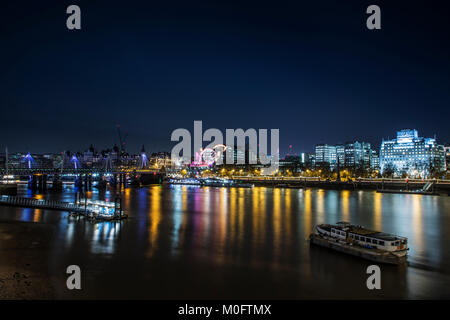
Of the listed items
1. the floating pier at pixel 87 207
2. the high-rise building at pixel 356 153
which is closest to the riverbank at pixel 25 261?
the floating pier at pixel 87 207

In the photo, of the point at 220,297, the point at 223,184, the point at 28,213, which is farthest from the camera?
the point at 223,184

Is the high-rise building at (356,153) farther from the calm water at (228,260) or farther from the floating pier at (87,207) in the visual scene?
the floating pier at (87,207)

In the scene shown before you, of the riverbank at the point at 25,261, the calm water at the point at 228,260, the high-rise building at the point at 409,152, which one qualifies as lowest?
the calm water at the point at 228,260

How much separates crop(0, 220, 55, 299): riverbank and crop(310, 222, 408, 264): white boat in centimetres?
1122

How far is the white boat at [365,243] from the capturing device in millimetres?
12273

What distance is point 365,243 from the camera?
13.1 meters

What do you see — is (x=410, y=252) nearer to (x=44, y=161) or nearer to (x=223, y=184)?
(x=223, y=184)

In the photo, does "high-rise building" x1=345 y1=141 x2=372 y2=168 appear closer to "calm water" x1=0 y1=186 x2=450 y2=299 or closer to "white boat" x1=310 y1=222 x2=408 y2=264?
"calm water" x1=0 y1=186 x2=450 y2=299

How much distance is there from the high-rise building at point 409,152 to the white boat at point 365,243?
258 feet

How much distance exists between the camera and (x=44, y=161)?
442ft

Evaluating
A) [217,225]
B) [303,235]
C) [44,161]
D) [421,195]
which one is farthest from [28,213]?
[44,161]

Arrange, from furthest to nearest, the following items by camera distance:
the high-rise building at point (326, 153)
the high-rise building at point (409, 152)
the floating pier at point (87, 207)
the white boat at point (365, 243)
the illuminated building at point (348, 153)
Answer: the high-rise building at point (326, 153), the illuminated building at point (348, 153), the high-rise building at point (409, 152), the floating pier at point (87, 207), the white boat at point (365, 243)
